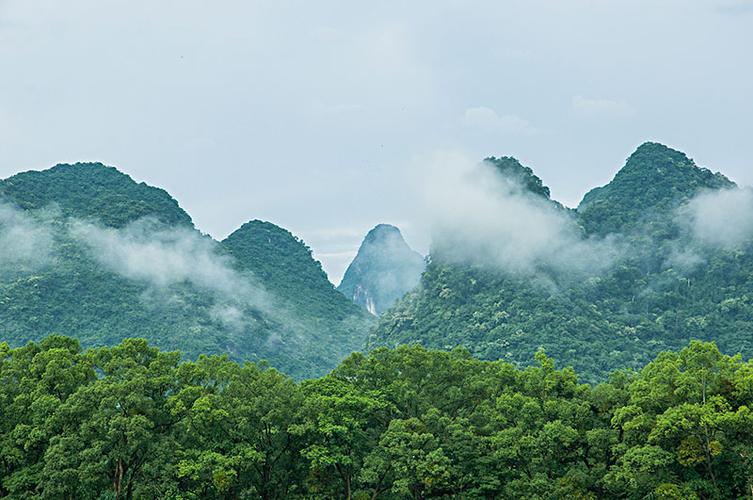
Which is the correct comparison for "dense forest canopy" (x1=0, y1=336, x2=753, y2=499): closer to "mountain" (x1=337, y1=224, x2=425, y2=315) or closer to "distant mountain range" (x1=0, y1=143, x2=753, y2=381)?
"distant mountain range" (x1=0, y1=143, x2=753, y2=381)

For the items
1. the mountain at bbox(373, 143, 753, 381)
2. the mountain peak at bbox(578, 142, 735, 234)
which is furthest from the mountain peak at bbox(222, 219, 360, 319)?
the mountain peak at bbox(578, 142, 735, 234)

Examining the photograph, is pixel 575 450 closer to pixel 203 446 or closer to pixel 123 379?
pixel 203 446

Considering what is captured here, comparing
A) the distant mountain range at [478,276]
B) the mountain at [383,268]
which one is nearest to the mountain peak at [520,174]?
the distant mountain range at [478,276]

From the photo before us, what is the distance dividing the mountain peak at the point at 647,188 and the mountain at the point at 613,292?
136mm

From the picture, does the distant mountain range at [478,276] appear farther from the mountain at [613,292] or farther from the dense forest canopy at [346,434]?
the dense forest canopy at [346,434]

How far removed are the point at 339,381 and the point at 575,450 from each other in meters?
8.21

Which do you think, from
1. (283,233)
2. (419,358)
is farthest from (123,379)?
(283,233)

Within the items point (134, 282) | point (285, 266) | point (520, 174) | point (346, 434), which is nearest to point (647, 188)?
point (520, 174)

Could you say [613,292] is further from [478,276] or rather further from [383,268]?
[383,268]

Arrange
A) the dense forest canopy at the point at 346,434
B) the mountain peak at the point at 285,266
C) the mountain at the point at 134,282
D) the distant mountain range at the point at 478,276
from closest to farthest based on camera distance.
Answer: the dense forest canopy at the point at 346,434, the distant mountain range at the point at 478,276, the mountain at the point at 134,282, the mountain peak at the point at 285,266

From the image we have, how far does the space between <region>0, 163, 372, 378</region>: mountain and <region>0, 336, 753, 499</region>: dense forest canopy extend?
47.1 m

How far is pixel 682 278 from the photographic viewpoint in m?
65.9

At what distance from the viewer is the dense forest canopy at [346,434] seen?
63.0ft

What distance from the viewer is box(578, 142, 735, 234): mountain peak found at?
248ft
